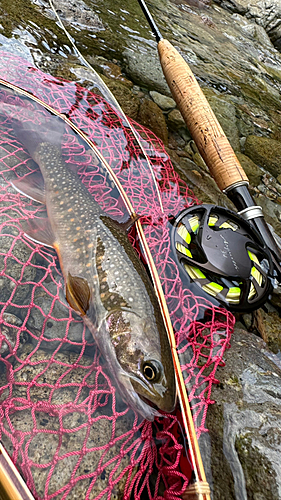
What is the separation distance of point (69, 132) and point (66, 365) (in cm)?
245

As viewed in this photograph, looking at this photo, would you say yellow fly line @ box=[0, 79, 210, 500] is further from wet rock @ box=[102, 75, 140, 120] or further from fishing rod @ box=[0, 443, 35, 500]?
wet rock @ box=[102, 75, 140, 120]

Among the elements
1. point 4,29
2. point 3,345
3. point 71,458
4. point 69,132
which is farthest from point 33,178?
point 4,29

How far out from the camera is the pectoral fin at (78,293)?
2.34 metres

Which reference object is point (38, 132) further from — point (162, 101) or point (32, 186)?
point (162, 101)

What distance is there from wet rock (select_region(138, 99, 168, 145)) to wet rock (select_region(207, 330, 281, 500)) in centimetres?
350

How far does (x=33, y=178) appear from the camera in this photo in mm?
2953

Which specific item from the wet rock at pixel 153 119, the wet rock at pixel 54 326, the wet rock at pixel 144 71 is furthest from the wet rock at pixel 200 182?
the wet rock at pixel 54 326

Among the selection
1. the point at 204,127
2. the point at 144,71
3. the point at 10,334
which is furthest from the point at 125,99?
the point at 10,334

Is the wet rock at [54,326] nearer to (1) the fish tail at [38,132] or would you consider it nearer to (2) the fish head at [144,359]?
(2) the fish head at [144,359]

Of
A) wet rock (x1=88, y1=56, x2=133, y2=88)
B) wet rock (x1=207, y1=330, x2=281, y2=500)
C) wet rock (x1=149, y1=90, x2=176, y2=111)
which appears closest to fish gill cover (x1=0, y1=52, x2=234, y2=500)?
wet rock (x1=207, y1=330, x2=281, y2=500)

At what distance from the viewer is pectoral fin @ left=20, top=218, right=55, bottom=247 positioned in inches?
103

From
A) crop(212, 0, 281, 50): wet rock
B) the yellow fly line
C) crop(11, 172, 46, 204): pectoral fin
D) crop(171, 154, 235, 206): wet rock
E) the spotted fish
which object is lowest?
crop(11, 172, 46, 204): pectoral fin

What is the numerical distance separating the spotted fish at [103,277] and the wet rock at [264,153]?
3971 millimetres

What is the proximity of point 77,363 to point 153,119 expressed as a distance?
3978 millimetres
